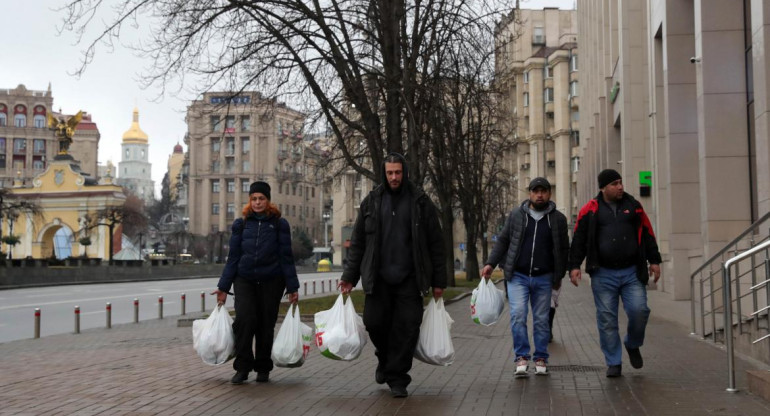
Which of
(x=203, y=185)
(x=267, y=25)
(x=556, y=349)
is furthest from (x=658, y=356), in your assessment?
(x=203, y=185)

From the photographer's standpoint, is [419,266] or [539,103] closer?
[419,266]

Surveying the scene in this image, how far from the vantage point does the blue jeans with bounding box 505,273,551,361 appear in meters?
8.79

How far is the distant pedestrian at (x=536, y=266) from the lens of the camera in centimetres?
880

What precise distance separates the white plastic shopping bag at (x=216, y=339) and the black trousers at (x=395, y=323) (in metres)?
1.61

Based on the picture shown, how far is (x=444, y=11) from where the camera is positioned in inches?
859

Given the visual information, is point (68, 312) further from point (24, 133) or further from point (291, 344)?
point (24, 133)

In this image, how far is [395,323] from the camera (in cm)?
799

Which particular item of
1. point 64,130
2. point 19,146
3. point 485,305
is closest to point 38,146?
point 19,146

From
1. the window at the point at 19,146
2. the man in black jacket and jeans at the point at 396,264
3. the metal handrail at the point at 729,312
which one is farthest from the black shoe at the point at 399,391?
the window at the point at 19,146

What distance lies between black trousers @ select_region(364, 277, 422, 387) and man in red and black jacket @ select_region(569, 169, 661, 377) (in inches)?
64.3

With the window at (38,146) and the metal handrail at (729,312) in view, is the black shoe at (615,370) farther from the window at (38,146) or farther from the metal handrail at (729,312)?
the window at (38,146)

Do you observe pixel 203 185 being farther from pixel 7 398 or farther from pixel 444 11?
pixel 7 398

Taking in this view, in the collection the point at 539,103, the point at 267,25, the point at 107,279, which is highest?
the point at 539,103

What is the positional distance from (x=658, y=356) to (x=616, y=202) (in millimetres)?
2683
